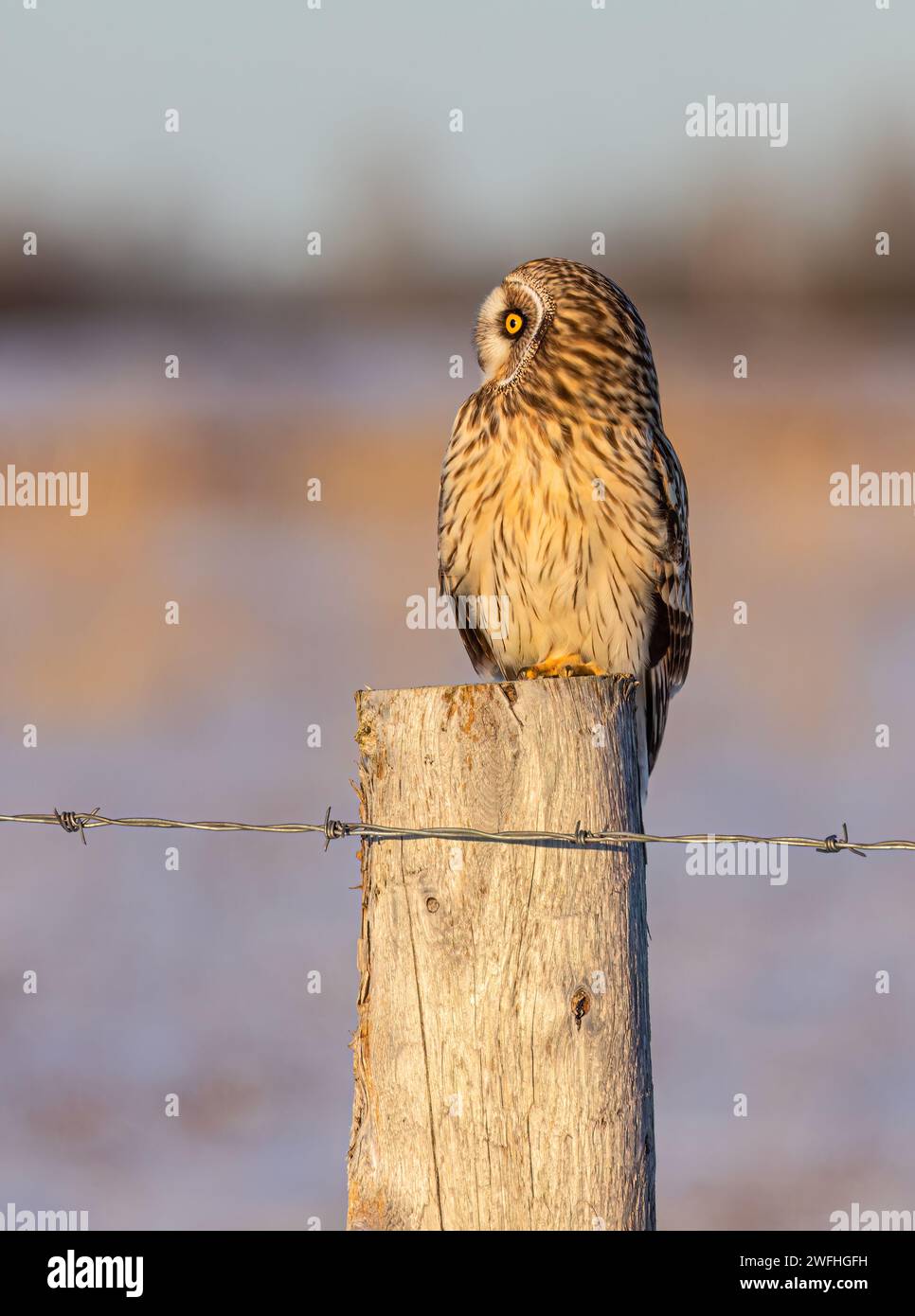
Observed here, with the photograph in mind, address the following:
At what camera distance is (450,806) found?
305cm

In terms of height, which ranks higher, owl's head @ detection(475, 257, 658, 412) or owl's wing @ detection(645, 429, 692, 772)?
owl's head @ detection(475, 257, 658, 412)

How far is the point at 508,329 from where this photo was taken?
5.77 m

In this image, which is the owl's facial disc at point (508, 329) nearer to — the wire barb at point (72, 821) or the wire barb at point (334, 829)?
the wire barb at point (72, 821)

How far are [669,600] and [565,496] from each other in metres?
0.56

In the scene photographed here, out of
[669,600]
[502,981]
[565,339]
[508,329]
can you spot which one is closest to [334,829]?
[502,981]

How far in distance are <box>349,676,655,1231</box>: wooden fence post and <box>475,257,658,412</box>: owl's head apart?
8.39 ft

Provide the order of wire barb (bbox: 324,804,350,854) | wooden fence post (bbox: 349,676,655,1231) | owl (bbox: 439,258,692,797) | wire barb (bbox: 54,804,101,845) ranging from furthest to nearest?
owl (bbox: 439,258,692,797), wire barb (bbox: 54,804,101,845), wire barb (bbox: 324,804,350,854), wooden fence post (bbox: 349,676,655,1231)

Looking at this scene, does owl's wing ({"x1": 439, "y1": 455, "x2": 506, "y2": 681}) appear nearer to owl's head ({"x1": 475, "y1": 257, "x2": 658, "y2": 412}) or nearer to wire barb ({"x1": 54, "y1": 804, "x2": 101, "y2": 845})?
owl's head ({"x1": 475, "y1": 257, "x2": 658, "y2": 412})

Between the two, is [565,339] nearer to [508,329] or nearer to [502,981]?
[508,329]

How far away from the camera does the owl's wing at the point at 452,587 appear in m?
5.64

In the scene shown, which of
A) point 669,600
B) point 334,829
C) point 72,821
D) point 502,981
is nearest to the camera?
point 502,981

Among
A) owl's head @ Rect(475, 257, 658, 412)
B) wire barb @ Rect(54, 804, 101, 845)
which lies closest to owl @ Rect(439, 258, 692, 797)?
owl's head @ Rect(475, 257, 658, 412)

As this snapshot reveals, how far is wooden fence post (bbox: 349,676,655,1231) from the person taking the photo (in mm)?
2973
